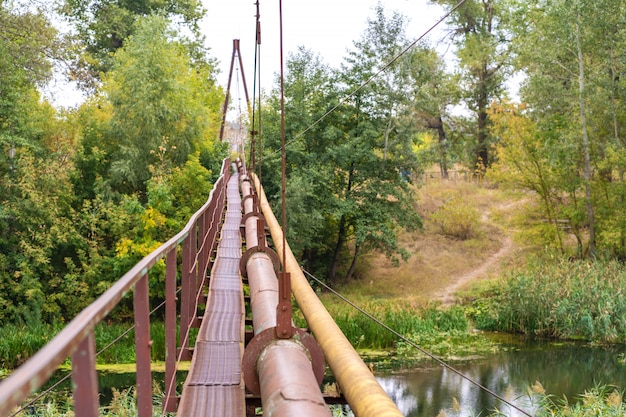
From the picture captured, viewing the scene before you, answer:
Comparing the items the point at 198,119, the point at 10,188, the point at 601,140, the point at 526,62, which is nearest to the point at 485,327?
the point at 601,140

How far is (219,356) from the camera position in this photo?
162 inches

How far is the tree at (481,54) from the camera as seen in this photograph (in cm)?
3284

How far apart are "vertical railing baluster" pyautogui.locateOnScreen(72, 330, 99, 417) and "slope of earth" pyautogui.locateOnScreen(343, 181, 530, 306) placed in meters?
20.6

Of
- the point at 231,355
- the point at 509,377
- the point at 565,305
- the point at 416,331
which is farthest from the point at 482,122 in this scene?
the point at 231,355

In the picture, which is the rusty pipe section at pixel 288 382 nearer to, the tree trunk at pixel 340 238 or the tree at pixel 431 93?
the tree at pixel 431 93

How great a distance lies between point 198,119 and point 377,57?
21.2 ft

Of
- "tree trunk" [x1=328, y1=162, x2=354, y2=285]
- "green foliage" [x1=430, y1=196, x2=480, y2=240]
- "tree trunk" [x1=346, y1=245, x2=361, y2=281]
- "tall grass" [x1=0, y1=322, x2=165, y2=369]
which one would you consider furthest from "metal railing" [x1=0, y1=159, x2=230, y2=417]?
"green foliage" [x1=430, y1=196, x2=480, y2=240]

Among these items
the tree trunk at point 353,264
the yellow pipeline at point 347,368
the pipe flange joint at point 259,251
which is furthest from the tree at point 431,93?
the yellow pipeline at point 347,368

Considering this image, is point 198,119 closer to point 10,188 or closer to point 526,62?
point 10,188

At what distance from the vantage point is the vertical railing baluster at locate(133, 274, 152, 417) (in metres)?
1.97

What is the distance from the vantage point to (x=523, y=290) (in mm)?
18172

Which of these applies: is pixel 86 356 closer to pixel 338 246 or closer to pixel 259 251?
pixel 259 251

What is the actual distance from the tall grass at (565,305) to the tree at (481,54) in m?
13.9

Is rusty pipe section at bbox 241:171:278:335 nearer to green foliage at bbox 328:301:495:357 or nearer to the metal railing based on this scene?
the metal railing
